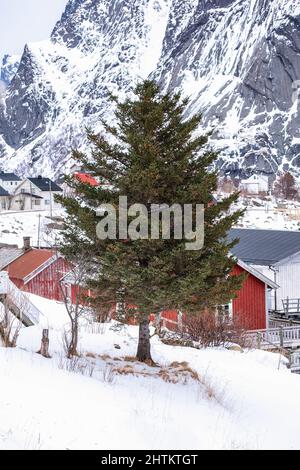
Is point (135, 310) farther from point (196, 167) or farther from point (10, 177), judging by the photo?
point (10, 177)

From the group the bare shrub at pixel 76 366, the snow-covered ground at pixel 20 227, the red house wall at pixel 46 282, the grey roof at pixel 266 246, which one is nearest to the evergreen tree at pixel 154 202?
the bare shrub at pixel 76 366

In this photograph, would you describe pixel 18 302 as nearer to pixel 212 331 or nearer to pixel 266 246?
pixel 212 331

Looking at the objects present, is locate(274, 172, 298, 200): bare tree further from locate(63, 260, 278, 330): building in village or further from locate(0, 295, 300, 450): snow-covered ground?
locate(0, 295, 300, 450): snow-covered ground

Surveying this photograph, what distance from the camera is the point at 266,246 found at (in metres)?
36.0

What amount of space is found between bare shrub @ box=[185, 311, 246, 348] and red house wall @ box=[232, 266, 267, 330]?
3.70 metres

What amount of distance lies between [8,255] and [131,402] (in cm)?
2895

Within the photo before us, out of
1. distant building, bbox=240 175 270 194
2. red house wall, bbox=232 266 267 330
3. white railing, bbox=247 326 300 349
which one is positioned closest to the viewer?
white railing, bbox=247 326 300 349

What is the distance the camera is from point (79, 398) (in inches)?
426

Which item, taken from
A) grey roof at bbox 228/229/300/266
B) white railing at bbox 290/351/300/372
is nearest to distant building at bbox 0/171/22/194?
grey roof at bbox 228/229/300/266

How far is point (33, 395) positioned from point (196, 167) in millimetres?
7375

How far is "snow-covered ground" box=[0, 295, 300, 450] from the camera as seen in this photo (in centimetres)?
948

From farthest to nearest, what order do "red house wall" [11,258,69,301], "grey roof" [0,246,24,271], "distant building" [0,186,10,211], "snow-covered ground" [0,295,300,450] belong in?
"distant building" [0,186,10,211], "grey roof" [0,246,24,271], "red house wall" [11,258,69,301], "snow-covered ground" [0,295,300,450]

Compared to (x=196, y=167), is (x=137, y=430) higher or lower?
lower
